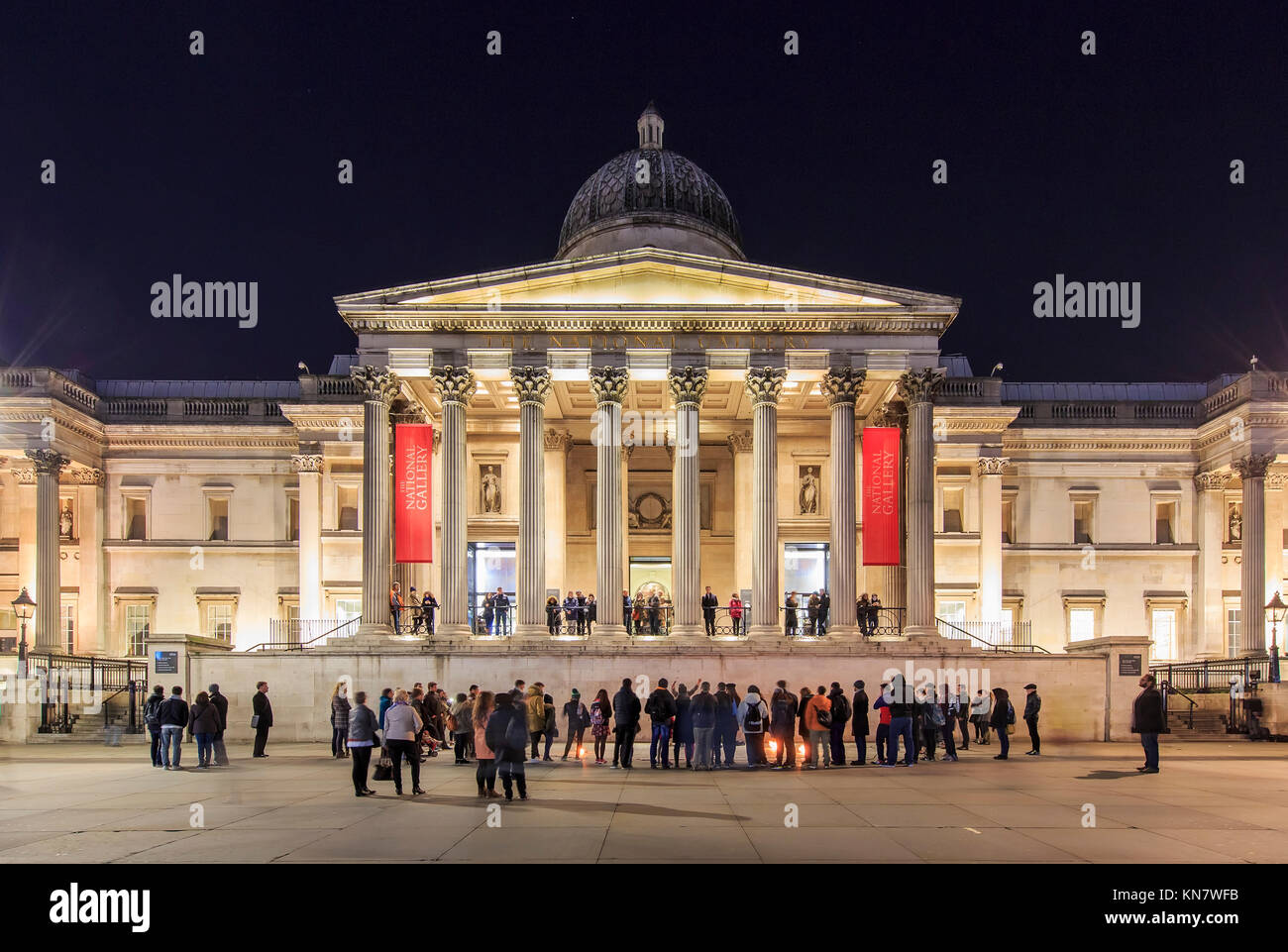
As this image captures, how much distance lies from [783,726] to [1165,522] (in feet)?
108

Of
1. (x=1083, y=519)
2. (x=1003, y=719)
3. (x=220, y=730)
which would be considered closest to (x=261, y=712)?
(x=220, y=730)

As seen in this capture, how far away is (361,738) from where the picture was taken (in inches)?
659

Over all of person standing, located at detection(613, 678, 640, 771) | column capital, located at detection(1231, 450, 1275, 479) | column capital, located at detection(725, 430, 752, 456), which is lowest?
person standing, located at detection(613, 678, 640, 771)

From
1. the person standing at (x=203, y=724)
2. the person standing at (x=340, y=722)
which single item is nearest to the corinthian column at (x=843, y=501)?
the person standing at (x=340, y=722)

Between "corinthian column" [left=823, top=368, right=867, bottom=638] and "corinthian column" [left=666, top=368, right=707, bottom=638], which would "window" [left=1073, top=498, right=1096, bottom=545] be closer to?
"corinthian column" [left=823, top=368, right=867, bottom=638]

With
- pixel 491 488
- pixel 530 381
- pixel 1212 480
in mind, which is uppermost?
pixel 530 381

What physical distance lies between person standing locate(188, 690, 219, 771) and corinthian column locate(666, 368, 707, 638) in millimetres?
13961

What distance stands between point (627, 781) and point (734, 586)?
75.4 feet

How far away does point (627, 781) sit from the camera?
2003cm

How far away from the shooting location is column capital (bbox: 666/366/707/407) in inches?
1348

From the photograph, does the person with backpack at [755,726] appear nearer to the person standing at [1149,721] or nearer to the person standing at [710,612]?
the person standing at [1149,721]

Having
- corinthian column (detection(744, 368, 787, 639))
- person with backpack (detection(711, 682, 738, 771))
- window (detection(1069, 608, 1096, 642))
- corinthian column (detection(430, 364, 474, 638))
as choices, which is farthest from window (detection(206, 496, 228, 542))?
window (detection(1069, 608, 1096, 642))

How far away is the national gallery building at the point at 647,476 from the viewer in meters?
34.2

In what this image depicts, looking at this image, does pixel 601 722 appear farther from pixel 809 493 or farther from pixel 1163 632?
pixel 1163 632
